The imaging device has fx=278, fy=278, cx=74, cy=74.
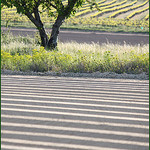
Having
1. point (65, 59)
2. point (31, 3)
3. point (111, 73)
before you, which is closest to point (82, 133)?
point (111, 73)

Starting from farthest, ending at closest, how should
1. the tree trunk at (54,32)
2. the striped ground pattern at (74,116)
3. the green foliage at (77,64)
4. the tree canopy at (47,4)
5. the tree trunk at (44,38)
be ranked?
the tree trunk at (44,38) → the tree trunk at (54,32) → the tree canopy at (47,4) → the green foliage at (77,64) → the striped ground pattern at (74,116)

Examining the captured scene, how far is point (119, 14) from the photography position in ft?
145

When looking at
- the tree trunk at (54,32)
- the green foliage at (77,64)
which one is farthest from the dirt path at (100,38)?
the green foliage at (77,64)

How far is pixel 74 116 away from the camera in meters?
4.04

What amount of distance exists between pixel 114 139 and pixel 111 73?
440 cm

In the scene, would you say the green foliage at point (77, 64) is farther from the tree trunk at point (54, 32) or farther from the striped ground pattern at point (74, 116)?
the tree trunk at point (54, 32)

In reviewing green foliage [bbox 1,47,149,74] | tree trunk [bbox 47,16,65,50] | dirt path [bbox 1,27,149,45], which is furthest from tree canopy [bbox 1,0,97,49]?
dirt path [bbox 1,27,149,45]

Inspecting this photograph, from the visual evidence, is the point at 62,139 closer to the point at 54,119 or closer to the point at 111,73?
the point at 54,119

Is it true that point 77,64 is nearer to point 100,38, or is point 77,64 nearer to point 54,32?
point 54,32

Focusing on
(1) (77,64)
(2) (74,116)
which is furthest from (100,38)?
(2) (74,116)

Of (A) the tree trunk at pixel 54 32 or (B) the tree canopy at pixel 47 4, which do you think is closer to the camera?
(B) the tree canopy at pixel 47 4

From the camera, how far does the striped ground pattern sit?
329 cm

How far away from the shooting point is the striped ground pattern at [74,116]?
3293 mm

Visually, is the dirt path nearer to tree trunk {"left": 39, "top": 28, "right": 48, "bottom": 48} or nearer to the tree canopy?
tree trunk {"left": 39, "top": 28, "right": 48, "bottom": 48}
